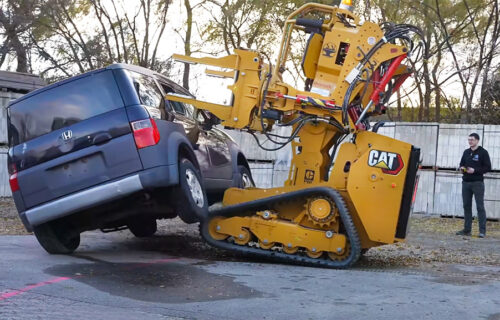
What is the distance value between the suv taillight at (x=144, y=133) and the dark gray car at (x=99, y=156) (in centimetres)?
1

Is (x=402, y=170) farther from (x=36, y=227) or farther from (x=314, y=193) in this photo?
(x=36, y=227)

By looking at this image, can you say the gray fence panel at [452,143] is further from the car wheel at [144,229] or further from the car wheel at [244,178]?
the car wheel at [144,229]

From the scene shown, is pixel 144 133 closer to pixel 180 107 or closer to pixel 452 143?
pixel 180 107

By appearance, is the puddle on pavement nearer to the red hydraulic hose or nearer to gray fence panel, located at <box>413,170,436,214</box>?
the red hydraulic hose

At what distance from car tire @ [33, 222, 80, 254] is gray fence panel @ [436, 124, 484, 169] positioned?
30.8ft

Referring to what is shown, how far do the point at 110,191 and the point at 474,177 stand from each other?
296 inches

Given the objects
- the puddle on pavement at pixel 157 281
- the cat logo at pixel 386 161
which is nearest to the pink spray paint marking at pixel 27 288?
the puddle on pavement at pixel 157 281

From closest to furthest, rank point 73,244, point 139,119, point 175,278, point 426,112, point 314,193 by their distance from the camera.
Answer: point 175,278 → point 139,119 → point 314,193 → point 73,244 → point 426,112

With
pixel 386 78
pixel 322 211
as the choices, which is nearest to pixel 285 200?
pixel 322 211

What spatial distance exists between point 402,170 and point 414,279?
3.90 ft

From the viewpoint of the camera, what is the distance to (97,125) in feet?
24.5

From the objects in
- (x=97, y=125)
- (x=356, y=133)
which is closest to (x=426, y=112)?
(x=356, y=133)

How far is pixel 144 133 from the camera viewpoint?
739cm

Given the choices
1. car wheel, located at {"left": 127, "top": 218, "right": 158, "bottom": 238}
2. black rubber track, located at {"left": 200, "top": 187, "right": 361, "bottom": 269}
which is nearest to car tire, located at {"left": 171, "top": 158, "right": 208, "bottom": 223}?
black rubber track, located at {"left": 200, "top": 187, "right": 361, "bottom": 269}
